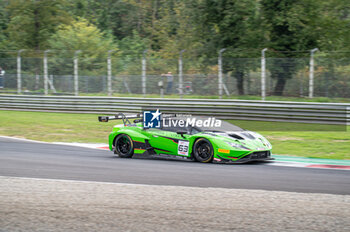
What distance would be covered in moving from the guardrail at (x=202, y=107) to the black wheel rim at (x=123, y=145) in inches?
257

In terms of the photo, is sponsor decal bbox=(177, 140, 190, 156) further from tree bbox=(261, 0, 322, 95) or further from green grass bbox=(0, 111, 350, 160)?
tree bbox=(261, 0, 322, 95)

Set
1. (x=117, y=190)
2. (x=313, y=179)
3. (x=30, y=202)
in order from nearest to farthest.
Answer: (x=30, y=202)
(x=117, y=190)
(x=313, y=179)

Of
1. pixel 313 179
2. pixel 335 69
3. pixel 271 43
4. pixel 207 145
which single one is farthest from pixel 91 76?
pixel 313 179

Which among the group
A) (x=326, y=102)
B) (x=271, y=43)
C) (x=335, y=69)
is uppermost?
(x=271, y=43)

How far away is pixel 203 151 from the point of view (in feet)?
32.8

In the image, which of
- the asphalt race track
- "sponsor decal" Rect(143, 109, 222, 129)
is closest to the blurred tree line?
"sponsor decal" Rect(143, 109, 222, 129)

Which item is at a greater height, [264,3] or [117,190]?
[264,3]

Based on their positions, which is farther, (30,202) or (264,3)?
(264,3)

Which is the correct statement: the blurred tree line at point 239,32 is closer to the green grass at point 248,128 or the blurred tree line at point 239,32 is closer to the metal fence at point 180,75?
the metal fence at point 180,75

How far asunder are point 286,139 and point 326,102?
3107 millimetres

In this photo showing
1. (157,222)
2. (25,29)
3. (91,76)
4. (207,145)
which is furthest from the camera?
(25,29)

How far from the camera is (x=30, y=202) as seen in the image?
20.1 ft

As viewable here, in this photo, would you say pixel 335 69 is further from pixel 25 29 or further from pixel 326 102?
pixel 25 29

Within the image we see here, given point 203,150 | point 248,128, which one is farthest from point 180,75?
point 203,150
